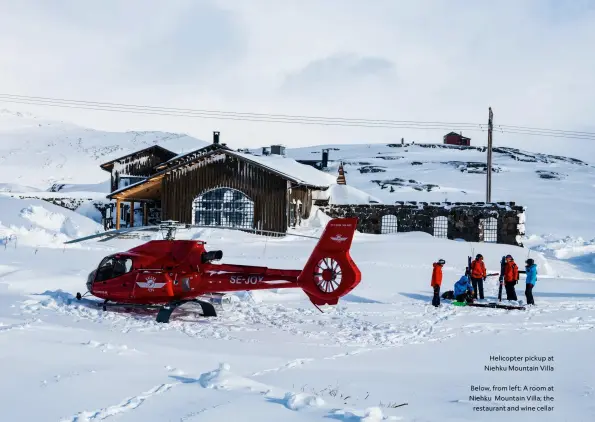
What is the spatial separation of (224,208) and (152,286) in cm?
1856

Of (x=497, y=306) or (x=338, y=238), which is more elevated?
(x=338, y=238)

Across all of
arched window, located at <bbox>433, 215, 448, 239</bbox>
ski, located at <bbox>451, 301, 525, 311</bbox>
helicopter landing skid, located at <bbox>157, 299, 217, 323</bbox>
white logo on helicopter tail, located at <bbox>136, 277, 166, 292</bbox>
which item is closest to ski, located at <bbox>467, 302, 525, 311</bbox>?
ski, located at <bbox>451, 301, 525, 311</bbox>

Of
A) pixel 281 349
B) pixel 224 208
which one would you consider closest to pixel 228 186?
pixel 224 208

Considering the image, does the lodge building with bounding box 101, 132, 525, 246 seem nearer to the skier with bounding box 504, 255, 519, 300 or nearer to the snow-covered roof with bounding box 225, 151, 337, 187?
the snow-covered roof with bounding box 225, 151, 337, 187

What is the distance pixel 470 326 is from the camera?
38.9 ft

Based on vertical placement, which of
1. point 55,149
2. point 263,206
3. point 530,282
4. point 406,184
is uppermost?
point 55,149

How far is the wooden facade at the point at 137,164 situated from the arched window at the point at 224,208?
10.9 meters

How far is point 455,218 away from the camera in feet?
98.9

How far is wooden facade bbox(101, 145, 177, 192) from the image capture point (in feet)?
130

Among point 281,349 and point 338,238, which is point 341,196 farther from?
point 281,349

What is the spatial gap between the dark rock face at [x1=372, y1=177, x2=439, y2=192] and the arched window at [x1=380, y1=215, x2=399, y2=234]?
25.6 metres

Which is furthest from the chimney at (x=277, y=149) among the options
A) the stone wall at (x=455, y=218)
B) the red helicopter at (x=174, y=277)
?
the red helicopter at (x=174, y=277)

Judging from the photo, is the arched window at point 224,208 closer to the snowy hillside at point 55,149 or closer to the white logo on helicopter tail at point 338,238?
the white logo on helicopter tail at point 338,238

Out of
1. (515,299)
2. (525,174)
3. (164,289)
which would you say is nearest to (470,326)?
(515,299)
